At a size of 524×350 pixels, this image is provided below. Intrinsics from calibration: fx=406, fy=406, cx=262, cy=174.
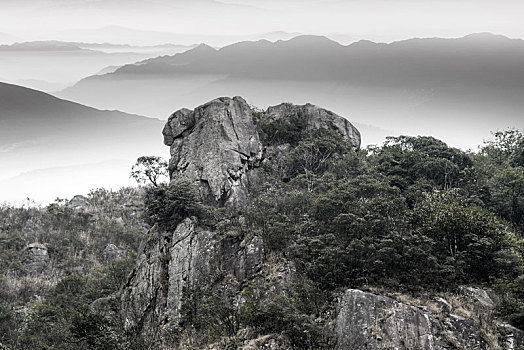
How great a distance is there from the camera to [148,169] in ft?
96.2

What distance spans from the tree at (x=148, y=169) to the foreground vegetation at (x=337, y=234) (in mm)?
3119

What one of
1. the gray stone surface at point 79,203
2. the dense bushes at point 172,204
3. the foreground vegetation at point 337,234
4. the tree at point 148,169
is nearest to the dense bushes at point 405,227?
the foreground vegetation at point 337,234

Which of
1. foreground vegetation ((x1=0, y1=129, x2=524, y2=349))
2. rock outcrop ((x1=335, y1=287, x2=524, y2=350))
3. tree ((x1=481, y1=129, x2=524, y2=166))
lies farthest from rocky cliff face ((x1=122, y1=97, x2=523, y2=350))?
tree ((x1=481, y1=129, x2=524, y2=166))

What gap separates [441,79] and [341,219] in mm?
186478

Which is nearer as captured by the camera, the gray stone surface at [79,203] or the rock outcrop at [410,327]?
the rock outcrop at [410,327]

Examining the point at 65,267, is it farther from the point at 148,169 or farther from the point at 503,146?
the point at 503,146

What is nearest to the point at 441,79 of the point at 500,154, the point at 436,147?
the point at 500,154

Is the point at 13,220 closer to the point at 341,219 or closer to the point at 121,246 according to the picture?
the point at 121,246

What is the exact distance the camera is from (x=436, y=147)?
30062mm

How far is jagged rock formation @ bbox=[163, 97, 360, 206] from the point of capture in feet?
95.6

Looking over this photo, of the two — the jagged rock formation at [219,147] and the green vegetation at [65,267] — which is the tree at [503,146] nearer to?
the jagged rock formation at [219,147]

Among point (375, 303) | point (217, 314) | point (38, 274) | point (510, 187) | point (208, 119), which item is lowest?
point (38, 274)

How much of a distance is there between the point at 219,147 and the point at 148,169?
5.47 meters

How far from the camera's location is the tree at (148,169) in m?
29.1
